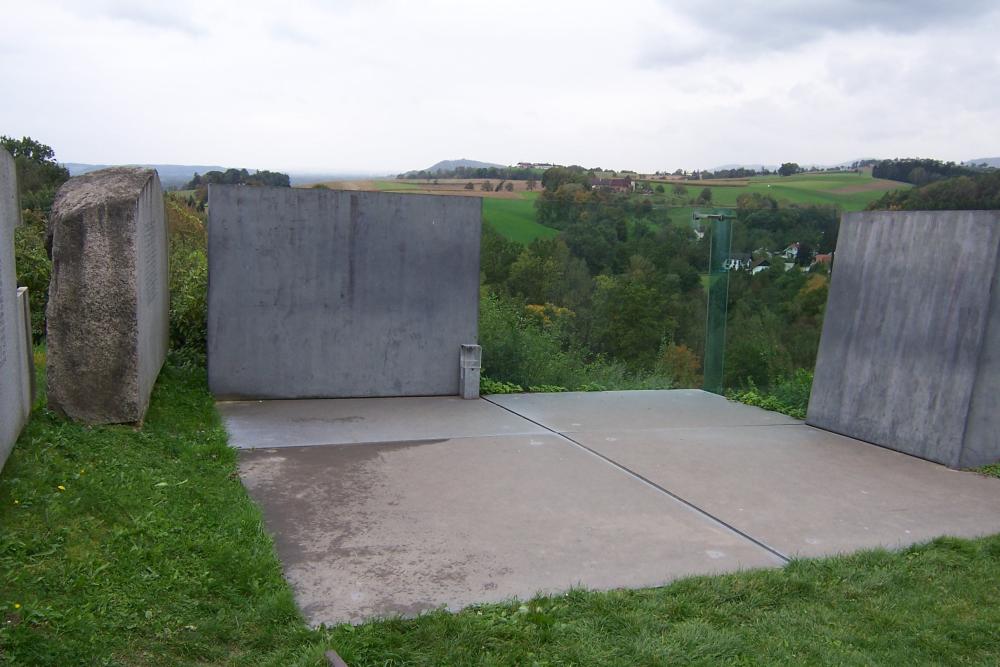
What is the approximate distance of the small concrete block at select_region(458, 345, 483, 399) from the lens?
8180 mm

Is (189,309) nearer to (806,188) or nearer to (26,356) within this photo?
(26,356)

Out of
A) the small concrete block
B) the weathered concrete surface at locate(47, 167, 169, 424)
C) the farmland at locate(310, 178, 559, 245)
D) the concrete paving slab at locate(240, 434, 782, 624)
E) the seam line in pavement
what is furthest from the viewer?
the farmland at locate(310, 178, 559, 245)

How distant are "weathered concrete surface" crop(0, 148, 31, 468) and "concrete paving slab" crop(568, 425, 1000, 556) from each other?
3958mm

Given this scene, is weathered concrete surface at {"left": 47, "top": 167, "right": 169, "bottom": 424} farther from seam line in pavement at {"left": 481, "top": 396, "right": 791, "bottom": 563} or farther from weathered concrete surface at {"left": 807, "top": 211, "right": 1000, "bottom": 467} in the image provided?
weathered concrete surface at {"left": 807, "top": 211, "right": 1000, "bottom": 467}

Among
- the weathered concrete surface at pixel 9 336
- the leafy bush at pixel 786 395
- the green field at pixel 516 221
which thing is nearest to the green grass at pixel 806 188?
the green field at pixel 516 221

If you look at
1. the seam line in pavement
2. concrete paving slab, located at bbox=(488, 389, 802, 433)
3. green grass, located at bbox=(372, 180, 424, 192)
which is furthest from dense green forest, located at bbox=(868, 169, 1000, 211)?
green grass, located at bbox=(372, 180, 424, 192)

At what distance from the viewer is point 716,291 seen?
29.6 feet

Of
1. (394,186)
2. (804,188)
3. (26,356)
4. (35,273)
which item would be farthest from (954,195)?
(35,273)

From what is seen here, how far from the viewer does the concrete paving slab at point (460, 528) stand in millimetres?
3844

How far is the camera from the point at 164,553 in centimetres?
380

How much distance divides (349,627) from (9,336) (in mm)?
2714

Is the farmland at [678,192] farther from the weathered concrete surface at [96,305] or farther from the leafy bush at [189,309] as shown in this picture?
the weathered concrete surface at [96,305]

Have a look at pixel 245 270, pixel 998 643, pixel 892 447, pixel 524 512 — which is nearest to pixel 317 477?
pixel 524 512

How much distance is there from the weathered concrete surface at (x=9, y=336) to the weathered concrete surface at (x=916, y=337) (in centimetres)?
634
